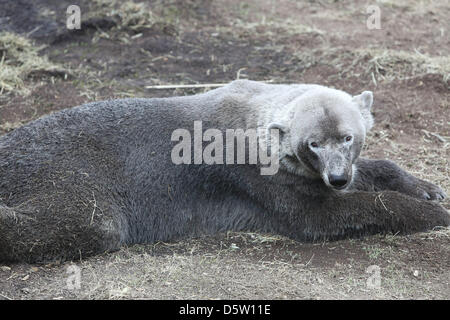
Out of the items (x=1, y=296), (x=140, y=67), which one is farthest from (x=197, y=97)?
(x=140, y=67)

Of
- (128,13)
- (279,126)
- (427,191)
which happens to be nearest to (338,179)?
(279,126)

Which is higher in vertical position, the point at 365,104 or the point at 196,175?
the point at 365,104

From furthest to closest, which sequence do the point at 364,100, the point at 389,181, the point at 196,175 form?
the point at 389,181 → the point at 196,175 → the point at 364,100

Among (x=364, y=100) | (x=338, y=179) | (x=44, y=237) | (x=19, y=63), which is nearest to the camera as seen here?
(x=338, y=179)

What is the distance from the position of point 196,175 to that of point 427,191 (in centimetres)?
305

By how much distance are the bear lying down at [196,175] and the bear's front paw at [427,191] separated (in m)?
0.02

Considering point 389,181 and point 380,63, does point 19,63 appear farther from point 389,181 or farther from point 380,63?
point 389,181

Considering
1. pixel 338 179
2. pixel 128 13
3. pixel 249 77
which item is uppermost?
pixel 338 179

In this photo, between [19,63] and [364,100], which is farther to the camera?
[19,63]

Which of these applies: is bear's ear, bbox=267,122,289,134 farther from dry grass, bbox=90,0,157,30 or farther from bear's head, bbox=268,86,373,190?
dry grass, bbox=90,0,157,30

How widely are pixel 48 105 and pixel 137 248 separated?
449cm

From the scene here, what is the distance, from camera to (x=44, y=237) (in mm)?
6680

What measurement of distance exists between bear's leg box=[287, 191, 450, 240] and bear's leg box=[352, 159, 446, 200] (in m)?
0.58

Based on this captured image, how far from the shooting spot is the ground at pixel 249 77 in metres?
6.06
